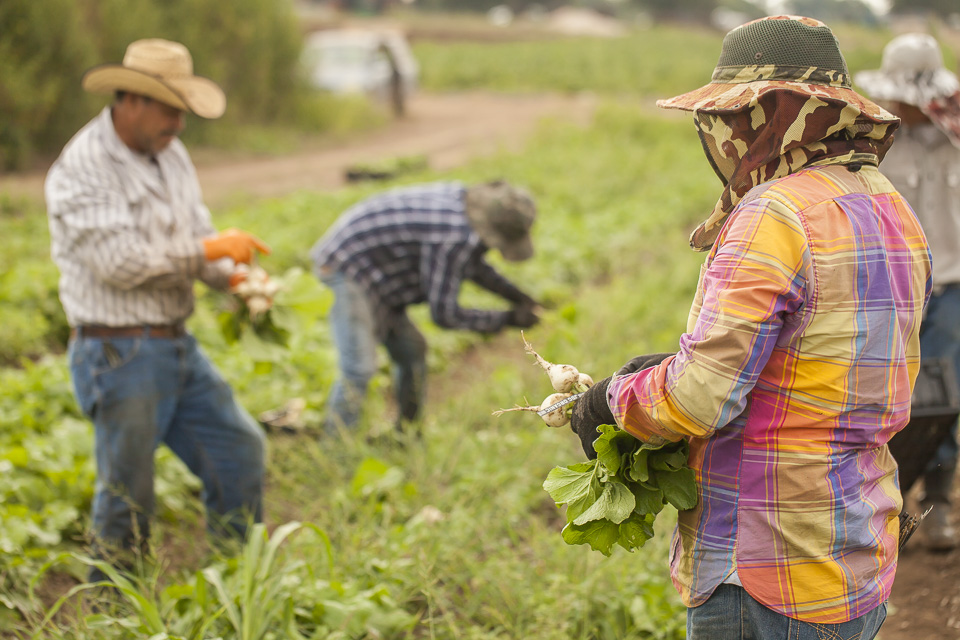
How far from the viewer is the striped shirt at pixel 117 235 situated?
277 cm

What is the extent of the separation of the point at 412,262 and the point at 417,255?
0.05m

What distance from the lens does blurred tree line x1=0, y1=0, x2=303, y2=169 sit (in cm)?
1021

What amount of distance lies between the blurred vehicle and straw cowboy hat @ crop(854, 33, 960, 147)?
1640cm

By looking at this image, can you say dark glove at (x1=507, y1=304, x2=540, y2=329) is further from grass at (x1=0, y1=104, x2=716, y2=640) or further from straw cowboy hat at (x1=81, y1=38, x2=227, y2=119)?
straw cowboy hat at (x1=81, y1=38, x2=227, y2=119)

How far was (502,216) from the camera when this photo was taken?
3736 mm

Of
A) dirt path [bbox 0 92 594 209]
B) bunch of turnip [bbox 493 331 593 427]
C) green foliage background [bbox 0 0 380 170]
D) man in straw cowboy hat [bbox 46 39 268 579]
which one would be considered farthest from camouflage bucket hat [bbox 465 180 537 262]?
green foliage background [bbox 0 0 380 170]

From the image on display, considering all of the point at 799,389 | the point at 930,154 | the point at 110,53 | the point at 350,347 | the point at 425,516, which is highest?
the point at 110,53

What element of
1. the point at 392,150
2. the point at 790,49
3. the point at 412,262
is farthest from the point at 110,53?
the point at 790,49

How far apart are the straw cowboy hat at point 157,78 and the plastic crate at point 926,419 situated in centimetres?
274

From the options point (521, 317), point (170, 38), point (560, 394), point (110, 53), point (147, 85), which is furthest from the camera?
point (170, 38)

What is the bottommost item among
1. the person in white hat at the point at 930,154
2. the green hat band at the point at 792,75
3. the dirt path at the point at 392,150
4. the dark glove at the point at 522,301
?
the dirt path at the point at 392,150

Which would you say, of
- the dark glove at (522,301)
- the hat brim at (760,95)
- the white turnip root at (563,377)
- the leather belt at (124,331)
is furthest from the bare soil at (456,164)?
the leather belt at (124,331)

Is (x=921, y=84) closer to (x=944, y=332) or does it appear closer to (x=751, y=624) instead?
(x=944, y=332)

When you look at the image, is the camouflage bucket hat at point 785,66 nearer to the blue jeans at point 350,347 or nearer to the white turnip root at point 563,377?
the white turnip root at point 563,377
